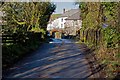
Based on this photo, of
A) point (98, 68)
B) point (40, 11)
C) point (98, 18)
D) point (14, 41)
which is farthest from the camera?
point (40, 11)

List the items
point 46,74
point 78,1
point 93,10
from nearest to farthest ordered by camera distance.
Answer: point 46,74
point 93,10
point 78,1

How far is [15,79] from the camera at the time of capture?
892cm

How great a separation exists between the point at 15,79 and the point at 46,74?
135 cm

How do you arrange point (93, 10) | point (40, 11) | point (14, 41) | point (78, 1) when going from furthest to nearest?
1. point (40, 11)
2. point (78, 1)
3. point (93, 10)
4. point (14, 41)

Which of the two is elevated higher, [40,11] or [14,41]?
[40,11]

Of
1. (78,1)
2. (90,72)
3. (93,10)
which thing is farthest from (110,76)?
(78,1)

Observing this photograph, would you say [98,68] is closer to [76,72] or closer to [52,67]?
[76,72]

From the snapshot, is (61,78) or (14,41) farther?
(14,41)

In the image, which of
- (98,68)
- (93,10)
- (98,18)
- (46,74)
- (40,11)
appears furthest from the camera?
(40,11)

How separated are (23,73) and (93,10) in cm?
1239

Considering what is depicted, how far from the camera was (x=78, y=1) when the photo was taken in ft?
98.1

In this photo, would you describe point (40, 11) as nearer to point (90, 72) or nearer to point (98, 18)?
point (98, 18)

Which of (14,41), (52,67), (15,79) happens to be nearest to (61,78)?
(15,79)

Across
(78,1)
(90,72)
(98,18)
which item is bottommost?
(90,72)
